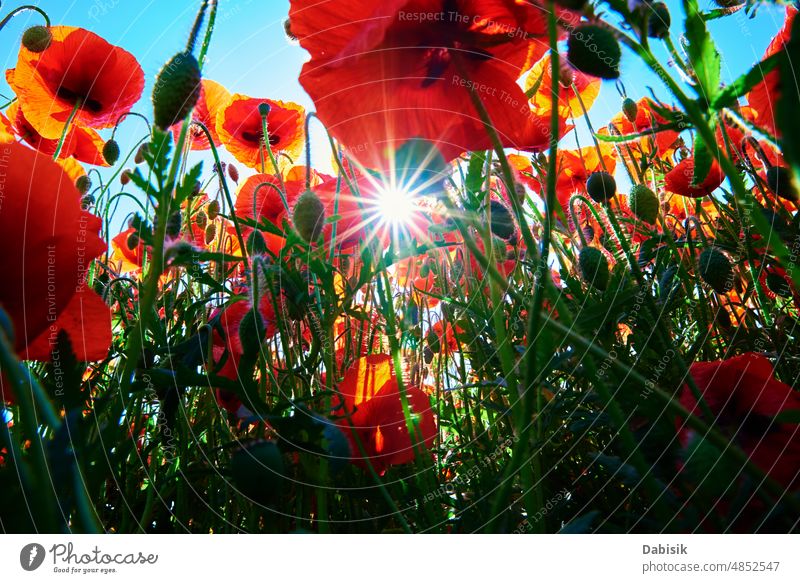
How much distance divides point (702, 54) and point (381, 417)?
0.40 metres

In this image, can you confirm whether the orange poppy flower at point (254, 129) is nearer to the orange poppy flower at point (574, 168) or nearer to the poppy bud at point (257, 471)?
the orange poppy flower at point (574, 168)

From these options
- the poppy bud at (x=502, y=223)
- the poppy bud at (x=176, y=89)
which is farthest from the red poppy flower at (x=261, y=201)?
the poppy bud at (x=176, y=89)

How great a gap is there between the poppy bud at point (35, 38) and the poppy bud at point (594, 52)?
29.0 inches

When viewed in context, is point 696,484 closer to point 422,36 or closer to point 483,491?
point 483,491

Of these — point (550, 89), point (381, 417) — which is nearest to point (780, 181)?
point (550, 89)

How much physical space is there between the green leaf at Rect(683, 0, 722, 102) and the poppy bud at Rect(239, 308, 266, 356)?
0.34 m

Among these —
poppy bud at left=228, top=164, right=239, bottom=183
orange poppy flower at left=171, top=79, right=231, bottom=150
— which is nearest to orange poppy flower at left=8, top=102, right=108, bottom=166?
orange poppy flower at left=171, top=79, right=231, bottom=150

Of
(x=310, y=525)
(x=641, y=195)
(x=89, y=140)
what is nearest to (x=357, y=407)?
(x=310, y=525)

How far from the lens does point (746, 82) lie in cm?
27

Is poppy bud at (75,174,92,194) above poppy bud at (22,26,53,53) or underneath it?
underneath

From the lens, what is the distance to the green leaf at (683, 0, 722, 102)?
28 cm

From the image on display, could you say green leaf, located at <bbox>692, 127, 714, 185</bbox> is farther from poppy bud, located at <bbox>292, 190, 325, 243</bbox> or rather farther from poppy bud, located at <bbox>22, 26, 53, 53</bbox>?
poppy bud, located at <bbox>22, 26, 53, 53</bbox>

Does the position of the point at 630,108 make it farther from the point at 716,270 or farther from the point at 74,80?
the point at 74,80

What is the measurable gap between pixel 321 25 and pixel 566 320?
25 centimetres
